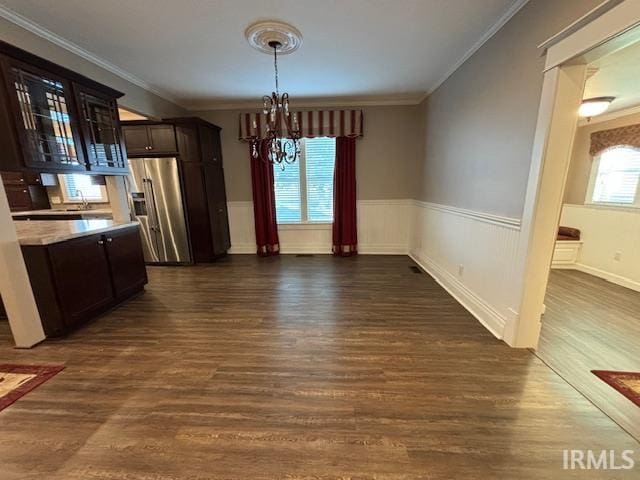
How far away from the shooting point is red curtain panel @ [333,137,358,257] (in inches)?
182

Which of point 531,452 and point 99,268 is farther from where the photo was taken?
point 99,268

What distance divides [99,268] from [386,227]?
4.26m

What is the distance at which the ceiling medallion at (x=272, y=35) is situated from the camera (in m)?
2.29

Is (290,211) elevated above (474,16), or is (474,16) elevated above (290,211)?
(474,16)

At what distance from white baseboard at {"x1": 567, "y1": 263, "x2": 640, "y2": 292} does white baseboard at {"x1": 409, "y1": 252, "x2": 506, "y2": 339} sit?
230cm

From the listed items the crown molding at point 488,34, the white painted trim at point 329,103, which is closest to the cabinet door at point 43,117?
the white painted trim at point 329,103

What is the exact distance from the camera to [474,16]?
2209 millimetres

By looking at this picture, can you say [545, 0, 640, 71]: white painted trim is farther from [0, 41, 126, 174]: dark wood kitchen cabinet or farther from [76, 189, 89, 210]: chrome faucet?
[76, 189, 89, 210]: chrome faucet

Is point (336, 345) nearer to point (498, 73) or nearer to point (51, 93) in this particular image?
point (498, 73)

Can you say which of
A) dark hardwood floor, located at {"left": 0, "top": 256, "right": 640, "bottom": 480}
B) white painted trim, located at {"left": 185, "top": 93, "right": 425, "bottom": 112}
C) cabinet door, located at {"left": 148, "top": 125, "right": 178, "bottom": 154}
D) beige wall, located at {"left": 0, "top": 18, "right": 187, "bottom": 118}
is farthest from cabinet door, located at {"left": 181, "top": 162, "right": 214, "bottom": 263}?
dark hardwood floor, located at {"left": 0, "top": 256, "right": 640, "bottom": 480}

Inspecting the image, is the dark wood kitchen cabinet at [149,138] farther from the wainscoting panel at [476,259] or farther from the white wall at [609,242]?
the white wall at [609,242]

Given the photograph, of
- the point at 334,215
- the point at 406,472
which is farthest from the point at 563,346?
the point at 334,215
